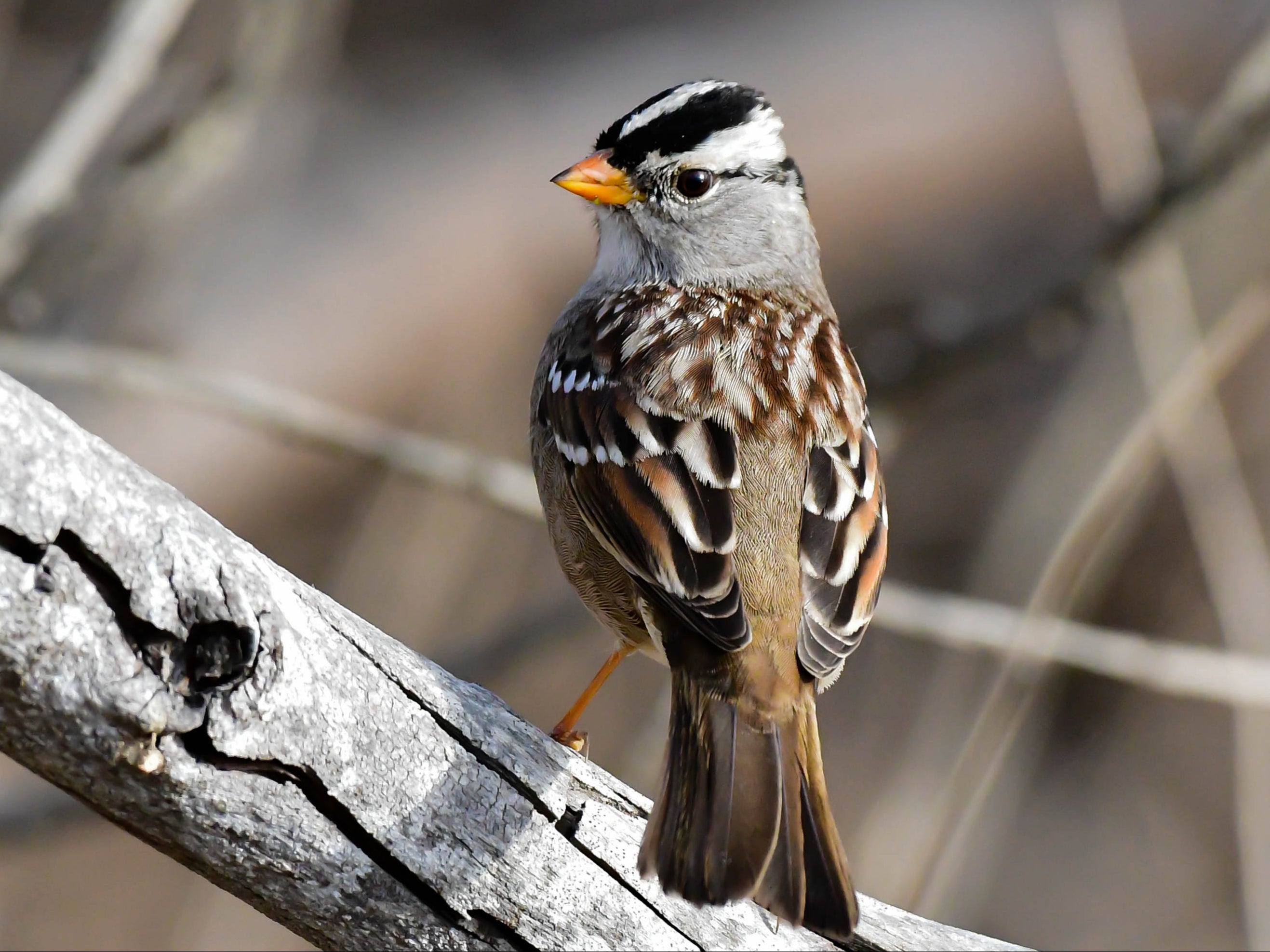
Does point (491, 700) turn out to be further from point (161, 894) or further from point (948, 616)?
point (161, 894)

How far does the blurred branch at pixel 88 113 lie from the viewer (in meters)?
3.42

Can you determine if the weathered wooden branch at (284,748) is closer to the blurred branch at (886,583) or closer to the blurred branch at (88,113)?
the blurred branch at (886,583)

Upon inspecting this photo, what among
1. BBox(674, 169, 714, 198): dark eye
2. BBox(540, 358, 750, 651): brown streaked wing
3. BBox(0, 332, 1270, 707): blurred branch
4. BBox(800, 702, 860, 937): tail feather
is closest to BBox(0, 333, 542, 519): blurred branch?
BBox(0, 332, 1270, 707): blurred branch

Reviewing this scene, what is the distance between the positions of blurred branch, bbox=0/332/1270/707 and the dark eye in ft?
2.59

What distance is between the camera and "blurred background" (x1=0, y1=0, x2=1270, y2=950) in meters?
5.26

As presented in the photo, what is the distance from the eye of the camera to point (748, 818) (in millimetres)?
2051

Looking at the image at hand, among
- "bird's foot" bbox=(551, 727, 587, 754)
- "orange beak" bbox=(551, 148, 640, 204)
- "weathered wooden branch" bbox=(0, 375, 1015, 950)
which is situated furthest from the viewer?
"orange beak" bbox=(551, 148, 640, 204)

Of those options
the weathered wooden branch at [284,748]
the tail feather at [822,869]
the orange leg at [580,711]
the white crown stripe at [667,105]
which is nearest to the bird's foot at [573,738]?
the orange leg at [580,711]

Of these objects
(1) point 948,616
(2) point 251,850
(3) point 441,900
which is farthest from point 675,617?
(1) point 948,616

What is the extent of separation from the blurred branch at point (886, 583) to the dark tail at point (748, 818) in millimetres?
1250

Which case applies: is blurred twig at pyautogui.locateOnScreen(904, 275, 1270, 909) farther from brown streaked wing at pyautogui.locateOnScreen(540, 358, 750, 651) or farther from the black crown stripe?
the black crown stripe

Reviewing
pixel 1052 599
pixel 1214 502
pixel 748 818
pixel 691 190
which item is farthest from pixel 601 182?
pixel 1214 502

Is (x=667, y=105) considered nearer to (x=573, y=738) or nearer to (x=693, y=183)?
(x=693, y=183)

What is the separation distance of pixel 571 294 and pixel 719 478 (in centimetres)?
365
